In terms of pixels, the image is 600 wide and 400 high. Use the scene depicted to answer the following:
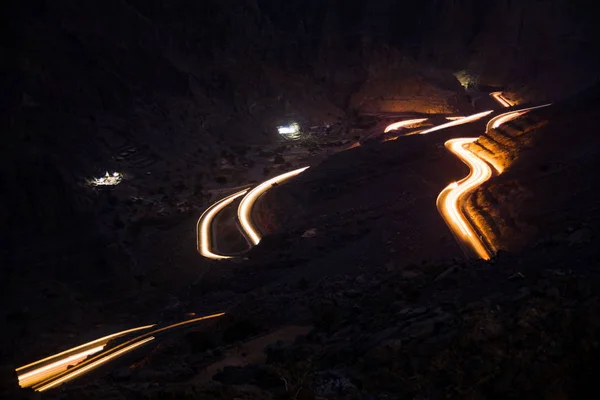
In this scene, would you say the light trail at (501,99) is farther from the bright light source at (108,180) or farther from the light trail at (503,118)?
the bright light source at (108,180)

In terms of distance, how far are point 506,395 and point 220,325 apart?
10842mm

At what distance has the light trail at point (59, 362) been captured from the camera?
1988 centimetres

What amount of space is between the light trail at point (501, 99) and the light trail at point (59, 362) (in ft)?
205

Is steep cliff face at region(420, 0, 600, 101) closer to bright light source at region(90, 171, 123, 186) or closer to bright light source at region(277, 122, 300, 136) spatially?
bright light source at region(277, 122, 300, 136)

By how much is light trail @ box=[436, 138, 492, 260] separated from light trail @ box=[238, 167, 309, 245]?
13.2m

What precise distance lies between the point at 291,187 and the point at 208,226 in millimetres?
7490

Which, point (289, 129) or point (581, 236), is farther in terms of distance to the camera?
point (289, 129)

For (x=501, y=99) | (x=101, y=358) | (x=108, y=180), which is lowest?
(x=101, y=358)

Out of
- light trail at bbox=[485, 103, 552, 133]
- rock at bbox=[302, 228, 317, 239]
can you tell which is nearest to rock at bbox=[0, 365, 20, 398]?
rock at bbox=[302, 228, 317, 239]

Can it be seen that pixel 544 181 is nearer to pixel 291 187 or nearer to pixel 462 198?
pixel 462 198

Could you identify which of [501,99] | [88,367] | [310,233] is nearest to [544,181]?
[310,233]

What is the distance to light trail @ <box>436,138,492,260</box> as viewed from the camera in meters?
22.3

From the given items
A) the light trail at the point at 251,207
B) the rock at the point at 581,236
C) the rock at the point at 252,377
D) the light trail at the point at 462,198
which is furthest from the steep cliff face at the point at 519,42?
the rock at the point at 252,377

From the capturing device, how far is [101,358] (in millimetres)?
19375
